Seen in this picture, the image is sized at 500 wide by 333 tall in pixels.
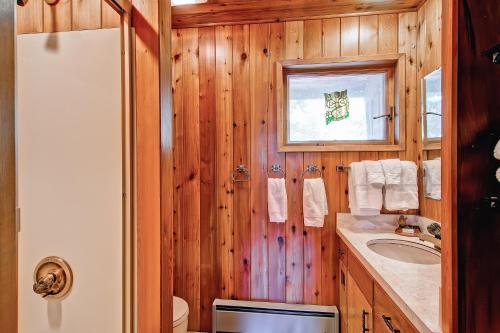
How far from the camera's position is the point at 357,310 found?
4.72 ft

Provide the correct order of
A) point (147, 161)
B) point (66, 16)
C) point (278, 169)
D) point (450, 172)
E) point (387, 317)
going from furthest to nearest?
point (278, 169)
point (387, 317)
point (66, 16)
point (147, 161)
point (450, 172)

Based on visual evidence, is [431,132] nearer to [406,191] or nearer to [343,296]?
[406,191]

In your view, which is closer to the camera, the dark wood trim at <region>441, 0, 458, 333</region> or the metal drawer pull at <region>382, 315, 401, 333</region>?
the dark wood trim at <region>441, 0, 458, 333</region>

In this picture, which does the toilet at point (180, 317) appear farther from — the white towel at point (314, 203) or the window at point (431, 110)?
the window at point (431, 110)

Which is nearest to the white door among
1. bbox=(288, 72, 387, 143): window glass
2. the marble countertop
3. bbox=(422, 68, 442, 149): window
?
the marble countertop

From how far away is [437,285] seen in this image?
0.99 m

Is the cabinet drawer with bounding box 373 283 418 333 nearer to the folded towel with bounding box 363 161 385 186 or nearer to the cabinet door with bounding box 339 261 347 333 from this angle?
the cabinet door with bounding box 339 261 347 333

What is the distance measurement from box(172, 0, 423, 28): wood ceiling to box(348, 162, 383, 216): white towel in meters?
1.12

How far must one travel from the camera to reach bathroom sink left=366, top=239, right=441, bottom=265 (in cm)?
144

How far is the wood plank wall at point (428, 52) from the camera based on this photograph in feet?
5.33

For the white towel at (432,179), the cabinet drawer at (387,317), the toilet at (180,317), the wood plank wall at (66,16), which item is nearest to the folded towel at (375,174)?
the white towel at (432,179)

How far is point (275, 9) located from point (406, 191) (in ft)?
5.23

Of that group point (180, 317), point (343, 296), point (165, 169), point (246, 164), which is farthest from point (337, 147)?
point (180, 317)

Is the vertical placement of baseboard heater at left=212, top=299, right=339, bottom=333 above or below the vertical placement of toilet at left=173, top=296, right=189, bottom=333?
below
